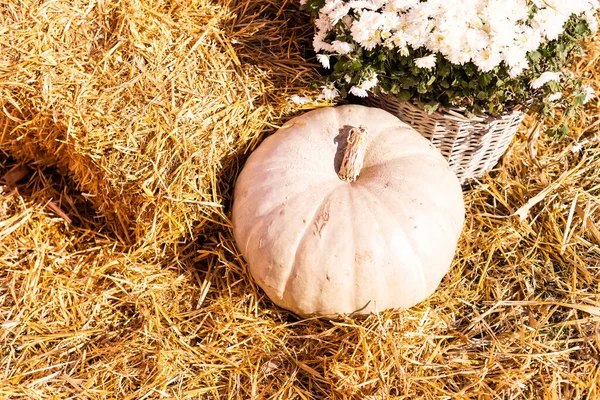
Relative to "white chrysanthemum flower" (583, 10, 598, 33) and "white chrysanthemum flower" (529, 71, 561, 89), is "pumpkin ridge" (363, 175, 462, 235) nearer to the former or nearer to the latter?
"white chrysanthemum flower" (529, 71, 561, 89)

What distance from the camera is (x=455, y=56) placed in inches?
79.4

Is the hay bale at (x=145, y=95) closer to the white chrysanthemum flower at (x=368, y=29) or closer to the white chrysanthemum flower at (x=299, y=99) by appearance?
the white chrysanthemum flower at (x=299, y=99)

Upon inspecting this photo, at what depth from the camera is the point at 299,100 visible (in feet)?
7.82

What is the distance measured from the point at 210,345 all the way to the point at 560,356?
48.9 inches

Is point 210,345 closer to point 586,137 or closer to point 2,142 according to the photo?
point 2,142

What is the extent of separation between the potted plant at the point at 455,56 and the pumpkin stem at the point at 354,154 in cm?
18

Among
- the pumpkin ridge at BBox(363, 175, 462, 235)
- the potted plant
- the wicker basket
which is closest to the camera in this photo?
the potted plant

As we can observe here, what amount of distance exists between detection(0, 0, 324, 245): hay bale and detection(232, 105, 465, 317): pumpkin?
19 cm

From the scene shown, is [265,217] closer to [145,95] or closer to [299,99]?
[299,99]

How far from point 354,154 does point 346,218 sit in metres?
0.23

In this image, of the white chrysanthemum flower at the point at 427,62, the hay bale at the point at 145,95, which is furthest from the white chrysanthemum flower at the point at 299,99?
the white chrysanthemum flower at the point at 427,62

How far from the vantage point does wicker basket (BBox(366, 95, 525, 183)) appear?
2319 mm

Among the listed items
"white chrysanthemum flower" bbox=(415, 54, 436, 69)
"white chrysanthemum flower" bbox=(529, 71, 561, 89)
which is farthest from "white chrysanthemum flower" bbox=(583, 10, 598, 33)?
"white chrysanthemum flower" bbox=(415, 54, 436, 69)

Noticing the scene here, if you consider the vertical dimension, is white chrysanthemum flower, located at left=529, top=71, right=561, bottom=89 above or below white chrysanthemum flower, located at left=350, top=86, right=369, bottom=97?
above
